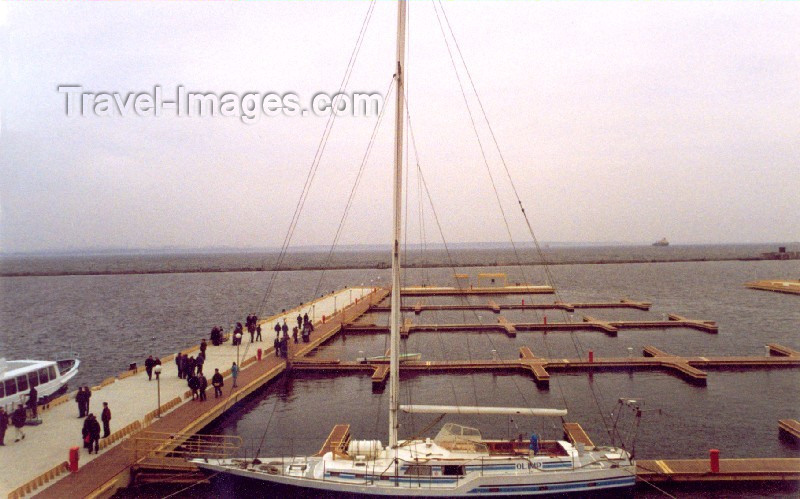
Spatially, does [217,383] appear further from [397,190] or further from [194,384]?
[397,190]

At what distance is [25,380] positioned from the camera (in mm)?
24703

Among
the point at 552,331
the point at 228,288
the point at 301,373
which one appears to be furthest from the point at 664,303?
the point at 228,288

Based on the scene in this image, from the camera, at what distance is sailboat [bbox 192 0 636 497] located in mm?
15336

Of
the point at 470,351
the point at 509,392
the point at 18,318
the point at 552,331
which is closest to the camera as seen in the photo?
the point at 509,392

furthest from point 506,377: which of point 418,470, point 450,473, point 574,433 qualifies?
point 418,470

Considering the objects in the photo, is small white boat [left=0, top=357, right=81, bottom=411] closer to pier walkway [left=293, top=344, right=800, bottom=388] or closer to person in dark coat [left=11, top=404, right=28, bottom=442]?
person in dark coat [left=11, top=404, right=28, bottom=442]

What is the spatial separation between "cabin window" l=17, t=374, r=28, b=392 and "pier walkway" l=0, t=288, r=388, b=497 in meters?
1.77

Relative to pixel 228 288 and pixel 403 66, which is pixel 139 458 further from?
pixel 228 288

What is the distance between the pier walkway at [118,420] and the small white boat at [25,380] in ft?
4.77

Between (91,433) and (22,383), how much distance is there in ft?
29.8

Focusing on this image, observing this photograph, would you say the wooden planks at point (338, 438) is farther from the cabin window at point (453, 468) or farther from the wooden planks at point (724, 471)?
the wooden planks at point (724, 471)

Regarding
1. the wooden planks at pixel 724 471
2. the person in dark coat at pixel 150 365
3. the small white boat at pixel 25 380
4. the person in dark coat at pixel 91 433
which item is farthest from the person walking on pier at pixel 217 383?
the wooden planks at pixel 724 471

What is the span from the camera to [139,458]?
18062mm

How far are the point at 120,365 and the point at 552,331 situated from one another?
35.4 meters
